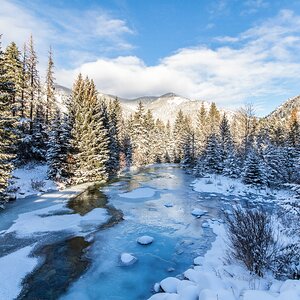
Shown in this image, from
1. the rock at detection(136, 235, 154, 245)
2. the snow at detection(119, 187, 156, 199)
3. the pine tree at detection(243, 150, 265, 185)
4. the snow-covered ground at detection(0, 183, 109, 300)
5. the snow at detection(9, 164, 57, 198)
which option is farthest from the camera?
the pine tree at detection(243, 150, 265, 185)

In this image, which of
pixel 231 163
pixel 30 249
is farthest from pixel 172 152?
pixel 30 249

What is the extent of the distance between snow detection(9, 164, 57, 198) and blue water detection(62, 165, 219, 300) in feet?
23.1

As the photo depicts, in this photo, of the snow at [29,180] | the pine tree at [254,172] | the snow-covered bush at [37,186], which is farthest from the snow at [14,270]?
the pine tree at [254,172]

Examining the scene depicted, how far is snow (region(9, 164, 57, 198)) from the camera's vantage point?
1858 cm

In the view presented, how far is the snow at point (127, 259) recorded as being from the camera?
8.81 m

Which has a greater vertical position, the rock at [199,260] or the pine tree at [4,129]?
the pine tree at [4,129]

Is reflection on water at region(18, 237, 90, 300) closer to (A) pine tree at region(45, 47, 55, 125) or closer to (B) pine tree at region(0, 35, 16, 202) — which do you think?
(B) pine tree at region(0, 35, 16, 202)

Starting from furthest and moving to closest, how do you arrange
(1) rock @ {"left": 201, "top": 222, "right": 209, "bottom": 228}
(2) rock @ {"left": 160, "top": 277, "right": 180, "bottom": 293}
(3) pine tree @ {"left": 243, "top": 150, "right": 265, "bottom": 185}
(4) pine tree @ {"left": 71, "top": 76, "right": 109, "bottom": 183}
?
(4) pine tree @ {"left": 71, "top": 76, "right": 109, "bottom": 183} → (3) pine tree @ {"left": 243, "top": 150, "right": 265, "bottom": 185} → (1) rock @ {"left": 201, "top": 222, "right": 209, "bottom": 228} → (2) rock @ {"left": 160, "top": 277, "right": 180, "bottom": 293}

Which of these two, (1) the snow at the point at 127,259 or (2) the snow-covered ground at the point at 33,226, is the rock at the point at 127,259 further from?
(2) the snow-covered ground at the point at 33,226

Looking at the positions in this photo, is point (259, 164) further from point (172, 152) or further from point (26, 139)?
point (172, 152)

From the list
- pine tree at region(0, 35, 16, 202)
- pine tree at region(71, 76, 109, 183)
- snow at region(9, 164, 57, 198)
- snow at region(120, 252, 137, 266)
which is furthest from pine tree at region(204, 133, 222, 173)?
snow at region(120, 252, 137, 266)

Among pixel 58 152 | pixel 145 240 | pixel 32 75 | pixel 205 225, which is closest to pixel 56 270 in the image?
pixel 145 240

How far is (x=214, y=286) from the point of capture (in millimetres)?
6070

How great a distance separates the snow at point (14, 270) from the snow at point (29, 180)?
741 centimetres
